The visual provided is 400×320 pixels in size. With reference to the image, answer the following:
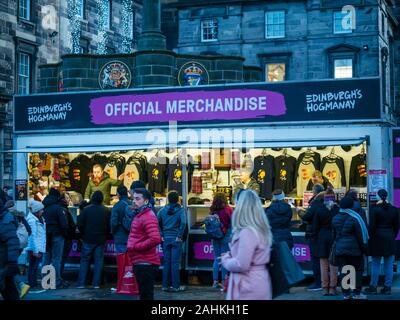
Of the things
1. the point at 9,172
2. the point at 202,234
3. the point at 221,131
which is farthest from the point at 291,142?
the point at 9,172

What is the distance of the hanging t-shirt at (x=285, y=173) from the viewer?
618 inches

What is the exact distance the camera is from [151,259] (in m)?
9.29

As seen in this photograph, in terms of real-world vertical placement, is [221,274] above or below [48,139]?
below

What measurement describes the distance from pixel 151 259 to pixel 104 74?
32.1 ft

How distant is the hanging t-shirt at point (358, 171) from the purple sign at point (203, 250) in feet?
10.4

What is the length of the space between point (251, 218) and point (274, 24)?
40.5 metres

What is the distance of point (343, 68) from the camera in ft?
147

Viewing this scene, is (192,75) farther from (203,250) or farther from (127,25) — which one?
(127,25)

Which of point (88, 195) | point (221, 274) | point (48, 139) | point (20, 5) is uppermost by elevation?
point (20, 5)

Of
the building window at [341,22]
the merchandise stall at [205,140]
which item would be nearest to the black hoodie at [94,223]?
the merchandise stall at [205,140]

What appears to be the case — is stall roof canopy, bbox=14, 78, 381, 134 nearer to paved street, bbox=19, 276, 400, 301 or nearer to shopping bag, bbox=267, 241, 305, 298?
paved street, bbox=19, 276, 400, 301

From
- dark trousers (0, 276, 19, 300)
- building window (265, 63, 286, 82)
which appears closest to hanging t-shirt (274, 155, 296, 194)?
dark trousers (0, 276, 19, 300)

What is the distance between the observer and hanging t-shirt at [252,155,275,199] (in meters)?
15.7

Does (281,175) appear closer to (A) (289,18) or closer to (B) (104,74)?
(B) (104,74)
